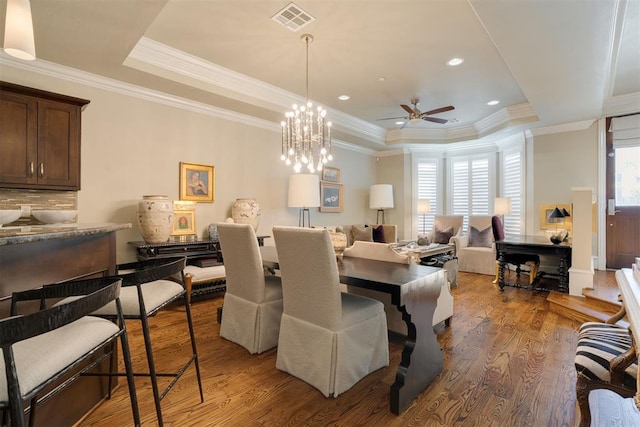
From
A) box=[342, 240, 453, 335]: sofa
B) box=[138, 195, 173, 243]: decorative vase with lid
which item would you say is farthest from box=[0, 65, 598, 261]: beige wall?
box=[342, 240, 453, 335]: sofa

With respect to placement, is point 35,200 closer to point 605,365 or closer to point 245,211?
point 245,211

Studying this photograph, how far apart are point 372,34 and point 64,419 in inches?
150

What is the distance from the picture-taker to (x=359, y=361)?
81.0 inches

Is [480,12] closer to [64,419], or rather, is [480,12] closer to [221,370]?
[221,370]

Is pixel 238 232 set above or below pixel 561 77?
below

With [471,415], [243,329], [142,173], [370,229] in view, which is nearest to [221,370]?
[243,329]

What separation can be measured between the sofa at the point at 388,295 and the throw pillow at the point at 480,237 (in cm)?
351

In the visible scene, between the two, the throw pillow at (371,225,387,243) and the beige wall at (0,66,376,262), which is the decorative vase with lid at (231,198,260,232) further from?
the throw pillow at (371,225,387,243)

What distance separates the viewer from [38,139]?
2.88 meters

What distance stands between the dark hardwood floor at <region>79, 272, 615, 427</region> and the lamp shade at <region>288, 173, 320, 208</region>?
2.34 metres

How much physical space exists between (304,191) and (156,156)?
209 centimetres

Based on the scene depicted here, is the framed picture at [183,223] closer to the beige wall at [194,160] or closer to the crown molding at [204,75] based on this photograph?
the beige wall at [194,160]

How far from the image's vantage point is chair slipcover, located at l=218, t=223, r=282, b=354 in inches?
95.8

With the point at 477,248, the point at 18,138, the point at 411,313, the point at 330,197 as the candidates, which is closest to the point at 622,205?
the point at 477,248
